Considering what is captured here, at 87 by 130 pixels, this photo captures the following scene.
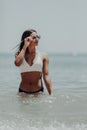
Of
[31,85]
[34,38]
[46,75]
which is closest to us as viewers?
[34,38]

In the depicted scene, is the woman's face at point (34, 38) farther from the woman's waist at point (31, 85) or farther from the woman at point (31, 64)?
the woman's waist at point (31, 85)

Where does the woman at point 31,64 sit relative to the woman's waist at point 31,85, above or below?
above

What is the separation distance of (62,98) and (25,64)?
1.69m

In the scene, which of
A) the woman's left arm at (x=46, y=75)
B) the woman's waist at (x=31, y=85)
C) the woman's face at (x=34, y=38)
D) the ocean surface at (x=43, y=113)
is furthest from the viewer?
the woman's waist at (x=31, y=85)

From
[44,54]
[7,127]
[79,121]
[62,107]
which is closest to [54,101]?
[62,107]

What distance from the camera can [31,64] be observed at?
714cm

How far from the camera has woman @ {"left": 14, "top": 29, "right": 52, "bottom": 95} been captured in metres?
6.89

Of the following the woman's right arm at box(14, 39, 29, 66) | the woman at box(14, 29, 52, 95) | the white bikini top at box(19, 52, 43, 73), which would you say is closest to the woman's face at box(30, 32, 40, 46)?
the woman at box(14, 29, 52, 95)

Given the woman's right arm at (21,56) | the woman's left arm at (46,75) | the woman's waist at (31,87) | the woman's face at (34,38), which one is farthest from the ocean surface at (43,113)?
the woman's face at (34,38)

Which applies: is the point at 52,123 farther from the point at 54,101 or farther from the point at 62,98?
the point at 62,98

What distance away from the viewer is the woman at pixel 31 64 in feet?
22.6

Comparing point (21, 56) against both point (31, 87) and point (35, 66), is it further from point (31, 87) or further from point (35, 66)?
point (31, 87)

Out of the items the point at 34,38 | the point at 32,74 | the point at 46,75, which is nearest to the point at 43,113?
the point at 46,75

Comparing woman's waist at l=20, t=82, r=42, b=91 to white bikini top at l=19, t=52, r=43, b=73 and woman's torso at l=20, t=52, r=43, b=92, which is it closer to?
woman's torso at l=20, t=52, r=43, b=92
